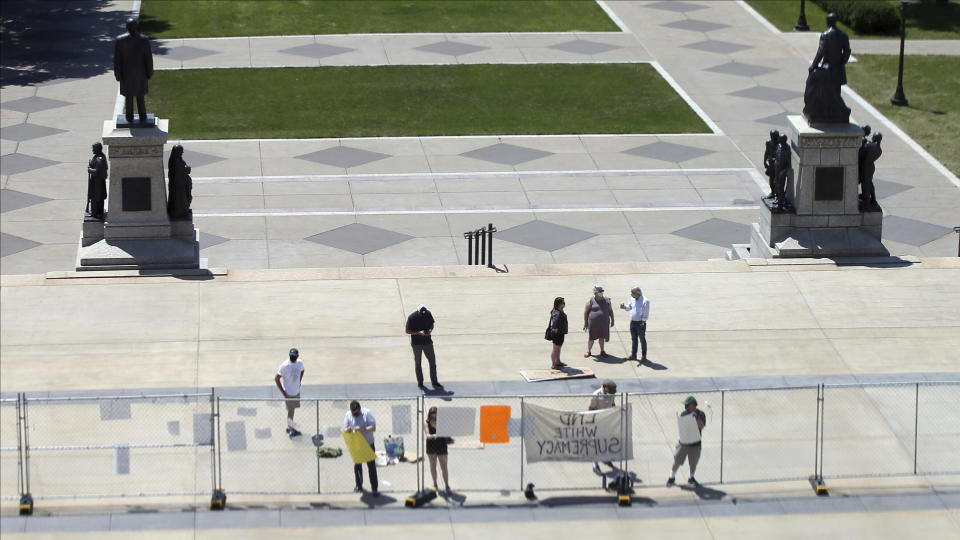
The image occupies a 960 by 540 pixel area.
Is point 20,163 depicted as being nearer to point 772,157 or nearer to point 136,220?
point 136,220

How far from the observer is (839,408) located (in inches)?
792

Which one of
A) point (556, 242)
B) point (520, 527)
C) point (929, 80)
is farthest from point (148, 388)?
point (929, 80)

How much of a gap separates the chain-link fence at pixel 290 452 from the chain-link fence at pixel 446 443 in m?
0.02

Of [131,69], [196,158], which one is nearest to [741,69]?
[196,158]

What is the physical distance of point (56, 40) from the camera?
45000 millimetres

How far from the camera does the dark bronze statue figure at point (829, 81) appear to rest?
27.5m

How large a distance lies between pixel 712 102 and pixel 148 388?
2264 cm

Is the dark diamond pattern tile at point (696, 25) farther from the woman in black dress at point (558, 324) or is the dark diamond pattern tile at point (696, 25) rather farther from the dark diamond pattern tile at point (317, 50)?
the woman in black dress at point (558, 324)

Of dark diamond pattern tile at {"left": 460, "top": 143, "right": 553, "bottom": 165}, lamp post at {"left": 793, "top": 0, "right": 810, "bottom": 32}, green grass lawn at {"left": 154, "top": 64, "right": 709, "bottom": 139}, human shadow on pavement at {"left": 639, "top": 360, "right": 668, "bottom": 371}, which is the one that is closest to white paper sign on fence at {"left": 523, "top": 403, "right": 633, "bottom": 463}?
human shadow on pavement at {"left": 639, "top": 360, "right": 668, "bottom": 371}

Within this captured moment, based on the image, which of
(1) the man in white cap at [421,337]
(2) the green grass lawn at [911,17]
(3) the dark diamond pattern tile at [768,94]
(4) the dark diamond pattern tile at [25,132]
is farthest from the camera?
(2) the green grass lawn at [911,17]

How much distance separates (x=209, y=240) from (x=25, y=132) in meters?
9.05

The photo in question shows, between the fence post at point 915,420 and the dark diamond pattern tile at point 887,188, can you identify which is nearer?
the fence post at point 915,420

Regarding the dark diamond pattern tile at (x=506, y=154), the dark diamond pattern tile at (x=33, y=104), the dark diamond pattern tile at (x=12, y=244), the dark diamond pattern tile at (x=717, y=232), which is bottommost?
the dark diamond pattern tile at (x=12, y=244)

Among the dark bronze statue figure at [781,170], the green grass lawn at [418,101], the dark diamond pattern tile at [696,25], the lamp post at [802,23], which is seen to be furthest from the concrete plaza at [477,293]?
the dark diamond pattern tile at [696,25]
